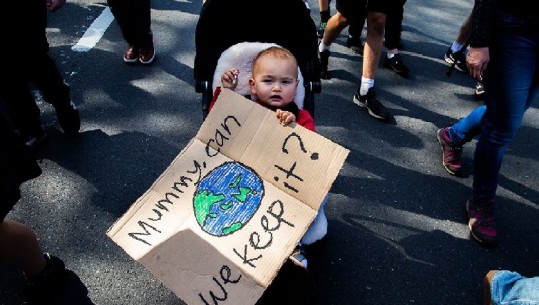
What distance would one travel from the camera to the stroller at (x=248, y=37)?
185 centimetres

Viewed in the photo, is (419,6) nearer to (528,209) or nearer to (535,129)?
(535,129)

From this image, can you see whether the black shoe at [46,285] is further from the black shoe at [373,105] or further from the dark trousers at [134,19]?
the black shoe at [373,105]

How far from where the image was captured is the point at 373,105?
3.08 m

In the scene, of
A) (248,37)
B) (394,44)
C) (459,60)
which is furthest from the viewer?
(459,60)

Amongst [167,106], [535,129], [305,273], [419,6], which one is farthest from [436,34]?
[305,273]

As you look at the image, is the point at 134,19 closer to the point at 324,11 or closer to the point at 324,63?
the point at 324,63

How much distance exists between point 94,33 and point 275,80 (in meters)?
2.92

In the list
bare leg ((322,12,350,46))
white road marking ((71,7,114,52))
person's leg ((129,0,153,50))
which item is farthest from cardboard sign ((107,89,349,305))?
white road marking ((71,7,114,52))

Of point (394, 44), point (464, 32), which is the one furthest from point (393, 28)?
point (464, 32)

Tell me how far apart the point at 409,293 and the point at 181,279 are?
1.21 metres

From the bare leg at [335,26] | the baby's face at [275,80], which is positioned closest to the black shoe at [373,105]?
the bare leg at [335,26]

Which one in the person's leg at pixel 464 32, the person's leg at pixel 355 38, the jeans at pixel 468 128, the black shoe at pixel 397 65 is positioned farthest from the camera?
the person's leg at pixel 355 38

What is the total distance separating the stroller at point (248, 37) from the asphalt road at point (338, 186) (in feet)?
2.74

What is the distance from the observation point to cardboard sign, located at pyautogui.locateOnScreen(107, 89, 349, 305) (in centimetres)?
130
